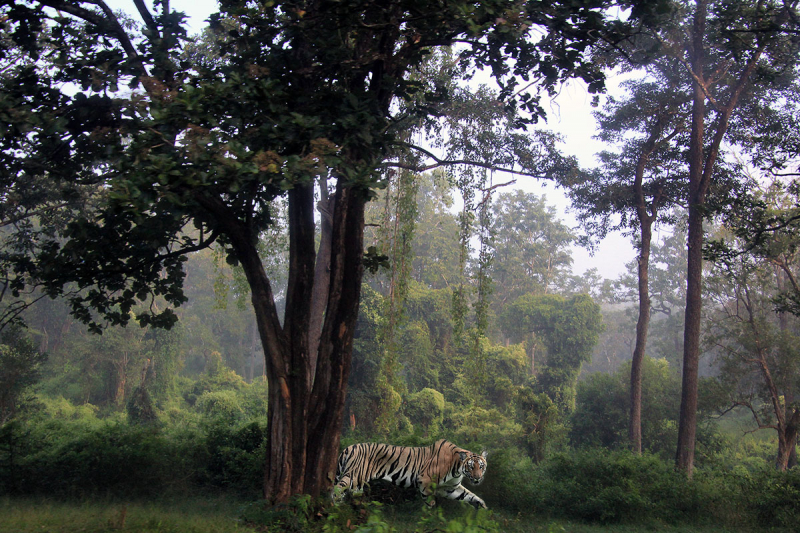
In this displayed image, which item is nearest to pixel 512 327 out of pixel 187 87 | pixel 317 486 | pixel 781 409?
pixel 781 409

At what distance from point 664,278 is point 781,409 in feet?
83.0

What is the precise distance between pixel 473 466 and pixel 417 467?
88 cm

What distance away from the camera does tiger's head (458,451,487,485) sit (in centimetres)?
845

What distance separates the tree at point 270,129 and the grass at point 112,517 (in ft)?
3.26

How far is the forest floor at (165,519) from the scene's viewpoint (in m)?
5.16

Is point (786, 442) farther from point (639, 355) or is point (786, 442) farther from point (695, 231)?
point (695, 231)

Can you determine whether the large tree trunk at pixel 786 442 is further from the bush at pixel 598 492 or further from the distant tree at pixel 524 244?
the distant tree at pixel 524 244

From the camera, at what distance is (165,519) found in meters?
5.72

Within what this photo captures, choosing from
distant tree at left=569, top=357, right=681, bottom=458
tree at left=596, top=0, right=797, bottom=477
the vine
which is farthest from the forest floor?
distant tree at left=569, top=357, right=681, bottom=458

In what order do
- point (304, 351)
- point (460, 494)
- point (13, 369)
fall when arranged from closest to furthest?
point (304, 351), point (460, 494), point (13, 369)

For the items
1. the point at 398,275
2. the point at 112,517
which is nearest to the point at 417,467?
the point at 398,275

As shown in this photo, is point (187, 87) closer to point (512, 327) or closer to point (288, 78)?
point (288, 78)

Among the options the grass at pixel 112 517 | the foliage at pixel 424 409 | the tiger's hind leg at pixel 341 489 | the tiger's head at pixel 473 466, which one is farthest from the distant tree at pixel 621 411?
the grass at pixel 112 517

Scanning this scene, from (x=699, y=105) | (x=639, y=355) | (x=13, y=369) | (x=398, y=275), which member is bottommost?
(x=13, y=369)
